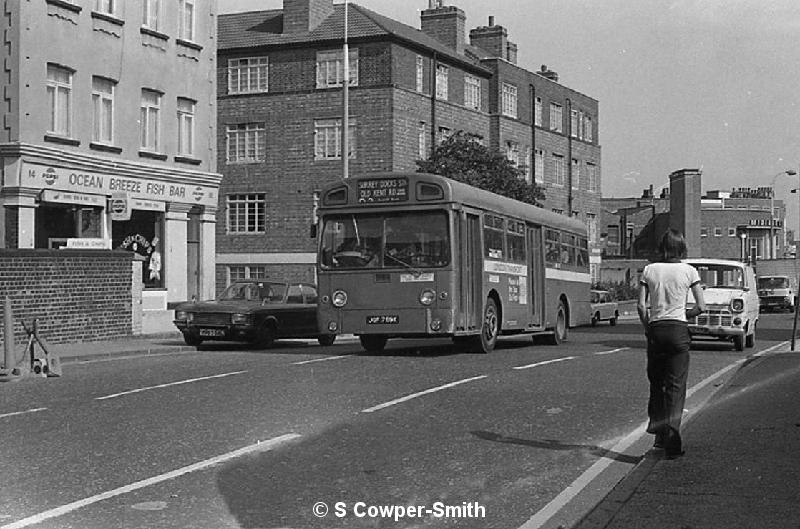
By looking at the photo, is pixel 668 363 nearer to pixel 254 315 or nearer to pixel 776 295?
pixel 254 315

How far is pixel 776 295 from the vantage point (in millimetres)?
65688

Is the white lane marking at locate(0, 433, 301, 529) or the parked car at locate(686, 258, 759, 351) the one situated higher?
the parked car at locate(686, 258, 759, 351)

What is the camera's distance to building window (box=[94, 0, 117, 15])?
31000 millimetres

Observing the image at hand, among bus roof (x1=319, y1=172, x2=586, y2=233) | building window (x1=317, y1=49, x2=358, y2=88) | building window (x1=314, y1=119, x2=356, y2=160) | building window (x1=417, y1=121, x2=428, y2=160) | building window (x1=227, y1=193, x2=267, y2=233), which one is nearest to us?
bus roof (x1=319, y1=172, x2=586, y2=233)

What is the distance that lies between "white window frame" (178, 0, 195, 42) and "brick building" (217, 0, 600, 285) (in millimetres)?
15661

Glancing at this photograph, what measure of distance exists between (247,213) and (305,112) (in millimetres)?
5559

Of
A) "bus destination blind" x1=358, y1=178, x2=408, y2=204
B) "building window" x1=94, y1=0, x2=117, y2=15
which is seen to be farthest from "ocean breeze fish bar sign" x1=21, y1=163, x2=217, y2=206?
"bus destination blind" x1=358, y1=178, x2=408, y2=204

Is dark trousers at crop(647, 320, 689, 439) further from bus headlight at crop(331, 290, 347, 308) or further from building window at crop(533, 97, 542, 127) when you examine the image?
building window at crop(533, 97, 542, 127)

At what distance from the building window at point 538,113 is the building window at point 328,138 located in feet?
53.3

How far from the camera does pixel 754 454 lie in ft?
29.9

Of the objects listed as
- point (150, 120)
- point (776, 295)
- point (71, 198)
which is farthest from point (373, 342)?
point (776, 295)

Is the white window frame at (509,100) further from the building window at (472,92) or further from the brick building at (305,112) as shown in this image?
the brick building at (305,112)

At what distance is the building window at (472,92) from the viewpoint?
57.1 m

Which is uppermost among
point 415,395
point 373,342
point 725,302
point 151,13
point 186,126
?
point 151,13
